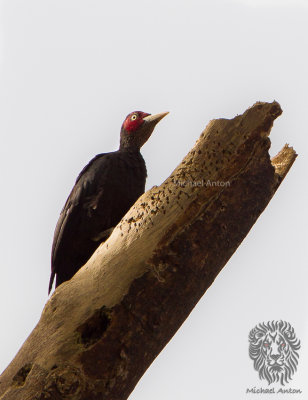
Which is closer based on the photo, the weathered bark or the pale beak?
the weathered bark

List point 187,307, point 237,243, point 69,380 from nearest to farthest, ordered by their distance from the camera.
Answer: point 69,380, point 187,307, point 237,243

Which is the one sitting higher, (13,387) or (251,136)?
(251,136)

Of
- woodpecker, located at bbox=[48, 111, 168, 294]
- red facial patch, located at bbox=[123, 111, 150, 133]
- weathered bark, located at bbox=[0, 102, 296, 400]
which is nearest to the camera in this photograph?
weathered bark, located at bbox=[0, 102, 296, 400]

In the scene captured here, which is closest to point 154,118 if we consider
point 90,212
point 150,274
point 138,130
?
point 138,130

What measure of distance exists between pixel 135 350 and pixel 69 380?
325 millimetres

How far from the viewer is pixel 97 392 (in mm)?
2652

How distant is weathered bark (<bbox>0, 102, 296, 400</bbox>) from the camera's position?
8.82ft

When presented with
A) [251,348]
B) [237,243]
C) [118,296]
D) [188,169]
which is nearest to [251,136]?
[188,169]

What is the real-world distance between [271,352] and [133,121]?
236cm

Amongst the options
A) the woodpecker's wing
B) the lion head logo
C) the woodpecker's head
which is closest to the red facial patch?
the woodpecker's head

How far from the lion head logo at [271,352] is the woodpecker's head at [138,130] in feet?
6.32

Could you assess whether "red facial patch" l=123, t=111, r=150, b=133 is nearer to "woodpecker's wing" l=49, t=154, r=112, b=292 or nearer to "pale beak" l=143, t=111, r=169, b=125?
"pale beak" l=143, t=111, r=169, b=125

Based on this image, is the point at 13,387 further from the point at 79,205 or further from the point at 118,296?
the point at 79,205

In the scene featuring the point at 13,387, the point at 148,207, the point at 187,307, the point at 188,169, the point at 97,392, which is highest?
the point at 188,169
